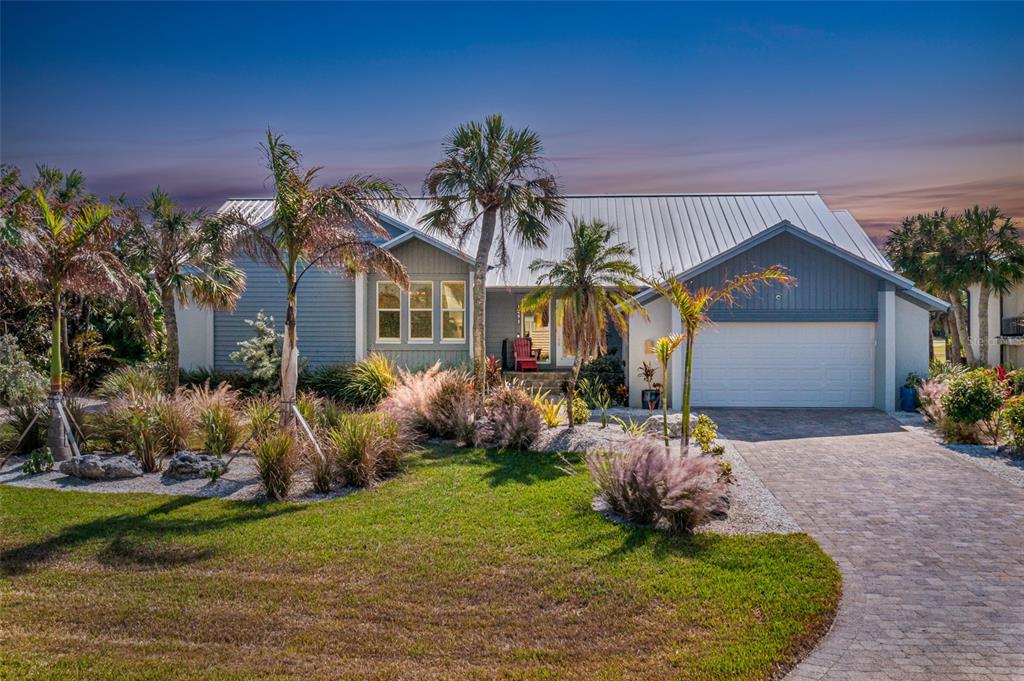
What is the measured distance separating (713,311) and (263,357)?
11.9 meters

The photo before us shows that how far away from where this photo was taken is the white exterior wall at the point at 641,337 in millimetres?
18312

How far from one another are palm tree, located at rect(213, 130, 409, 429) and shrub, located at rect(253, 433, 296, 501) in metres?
1.28

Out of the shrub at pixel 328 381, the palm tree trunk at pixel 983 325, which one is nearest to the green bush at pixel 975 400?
the palm tree trunk at pixel 983 325

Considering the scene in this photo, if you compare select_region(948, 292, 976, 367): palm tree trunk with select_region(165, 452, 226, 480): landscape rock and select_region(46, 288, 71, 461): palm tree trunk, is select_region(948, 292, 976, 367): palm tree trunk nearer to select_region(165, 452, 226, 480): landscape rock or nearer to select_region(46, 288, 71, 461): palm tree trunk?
select_region(165, 452, 226, 480): landscape rock

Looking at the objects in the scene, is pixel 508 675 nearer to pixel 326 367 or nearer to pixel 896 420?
pixel 896 420

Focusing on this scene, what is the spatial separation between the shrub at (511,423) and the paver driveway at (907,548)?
3.79m

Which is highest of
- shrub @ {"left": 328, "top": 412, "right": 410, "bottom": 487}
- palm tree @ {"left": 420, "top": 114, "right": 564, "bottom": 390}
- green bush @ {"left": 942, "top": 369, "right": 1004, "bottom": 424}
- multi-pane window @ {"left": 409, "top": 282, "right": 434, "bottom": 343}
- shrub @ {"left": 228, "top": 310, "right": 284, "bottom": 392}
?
palm tree @ {"left": 420, "top": 114, "right": 564, "bottom": 390}

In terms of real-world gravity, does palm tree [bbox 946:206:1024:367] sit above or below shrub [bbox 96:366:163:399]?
above

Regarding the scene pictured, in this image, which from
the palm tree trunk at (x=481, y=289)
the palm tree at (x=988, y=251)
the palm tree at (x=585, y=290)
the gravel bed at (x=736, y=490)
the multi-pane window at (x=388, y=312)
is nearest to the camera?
the gravel bed at (x=736, y=490)

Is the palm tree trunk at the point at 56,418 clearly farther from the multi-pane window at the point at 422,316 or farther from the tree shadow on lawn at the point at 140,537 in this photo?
the multi-pane window at the point at 422,316

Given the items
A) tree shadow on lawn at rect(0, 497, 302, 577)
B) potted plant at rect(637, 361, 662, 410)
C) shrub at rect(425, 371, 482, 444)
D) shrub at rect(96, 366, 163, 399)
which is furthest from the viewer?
potted plant at rect(637, 361, 662, 410)

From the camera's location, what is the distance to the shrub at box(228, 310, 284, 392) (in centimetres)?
1853

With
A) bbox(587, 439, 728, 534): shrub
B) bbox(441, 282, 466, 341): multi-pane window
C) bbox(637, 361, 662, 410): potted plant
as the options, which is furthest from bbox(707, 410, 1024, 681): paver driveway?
bbox(441, 282, 466, 341): multi-pane window

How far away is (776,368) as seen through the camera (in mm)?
18344
